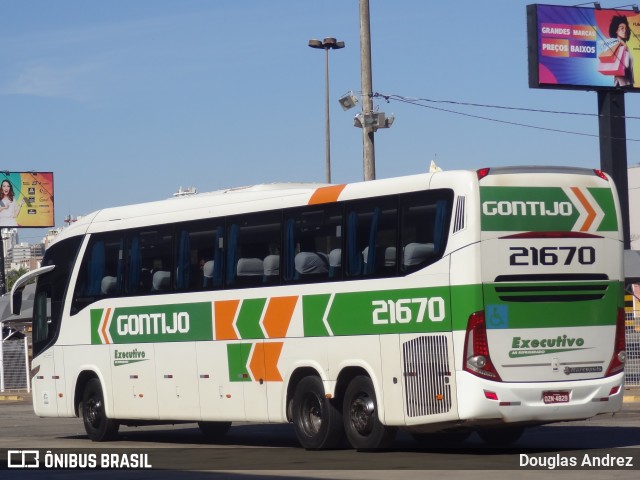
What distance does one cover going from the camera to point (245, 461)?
17750 mm

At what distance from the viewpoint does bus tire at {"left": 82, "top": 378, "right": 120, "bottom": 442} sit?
75.5ft

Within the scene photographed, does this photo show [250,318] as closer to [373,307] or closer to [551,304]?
[373,307]

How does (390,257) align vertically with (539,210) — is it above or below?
below

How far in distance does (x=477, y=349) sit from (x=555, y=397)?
118 cm

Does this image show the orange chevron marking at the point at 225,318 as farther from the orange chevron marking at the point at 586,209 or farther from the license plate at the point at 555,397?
the orange chevron marking at the point at 586,209

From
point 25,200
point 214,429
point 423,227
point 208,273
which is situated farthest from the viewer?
point 25,200

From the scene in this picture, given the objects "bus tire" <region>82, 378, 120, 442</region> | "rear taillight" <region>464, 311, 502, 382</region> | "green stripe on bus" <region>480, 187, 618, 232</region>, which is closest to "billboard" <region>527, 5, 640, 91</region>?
"bus tire" <region>82, 378, 120, 442</region>

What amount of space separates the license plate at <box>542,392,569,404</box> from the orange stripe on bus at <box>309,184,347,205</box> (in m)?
3.92

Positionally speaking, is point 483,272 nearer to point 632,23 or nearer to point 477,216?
point 477,216

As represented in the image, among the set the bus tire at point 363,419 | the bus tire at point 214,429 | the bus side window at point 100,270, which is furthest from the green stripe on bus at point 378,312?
the bus tire at point 214,429

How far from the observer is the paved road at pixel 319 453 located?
51.1 feet

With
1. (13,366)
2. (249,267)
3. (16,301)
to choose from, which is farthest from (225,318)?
(13,366)

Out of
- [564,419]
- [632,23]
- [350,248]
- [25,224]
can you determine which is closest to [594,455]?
[564,419]

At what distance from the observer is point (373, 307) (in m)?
17.9
